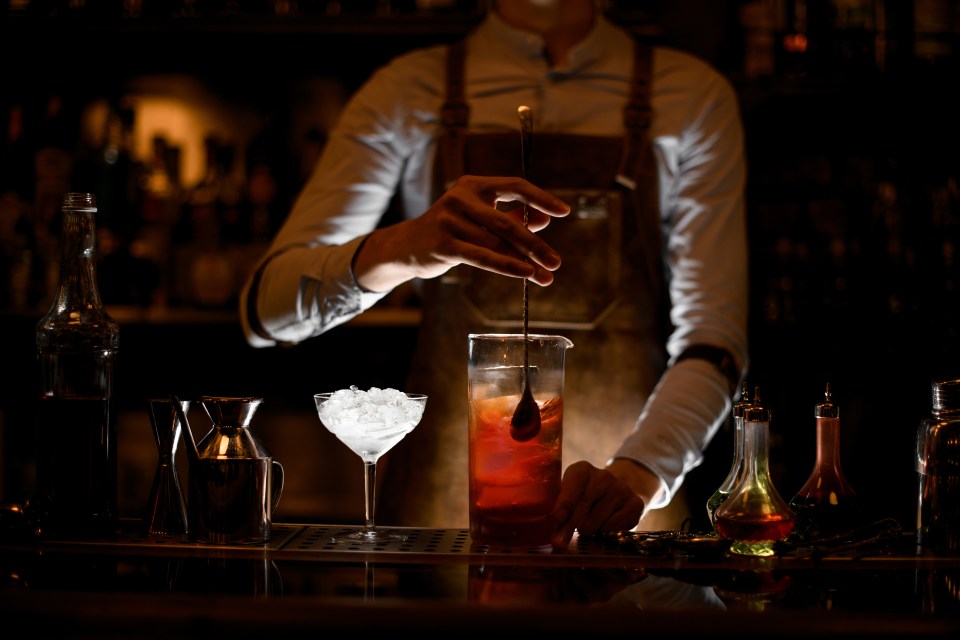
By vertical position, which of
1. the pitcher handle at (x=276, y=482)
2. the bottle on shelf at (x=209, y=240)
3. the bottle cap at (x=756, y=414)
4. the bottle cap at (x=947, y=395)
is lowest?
the pitcher handle at (x=276, y=482)

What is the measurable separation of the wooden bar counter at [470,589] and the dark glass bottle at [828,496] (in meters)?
0.04

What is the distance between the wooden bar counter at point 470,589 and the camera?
764 millimetres

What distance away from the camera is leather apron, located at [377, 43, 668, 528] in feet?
5.74

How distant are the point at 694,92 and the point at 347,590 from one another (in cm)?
122

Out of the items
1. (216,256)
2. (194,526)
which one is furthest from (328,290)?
(216,256)

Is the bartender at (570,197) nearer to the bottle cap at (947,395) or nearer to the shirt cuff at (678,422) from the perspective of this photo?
the shirt cuff at (678,422)

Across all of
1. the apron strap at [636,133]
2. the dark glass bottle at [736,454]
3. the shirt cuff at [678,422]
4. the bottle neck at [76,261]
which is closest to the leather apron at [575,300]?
the apron strap at [636,133]

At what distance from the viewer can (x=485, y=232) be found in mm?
1078

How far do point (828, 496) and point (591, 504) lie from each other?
26cm

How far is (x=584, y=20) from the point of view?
6.05 ft

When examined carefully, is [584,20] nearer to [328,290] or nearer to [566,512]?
[328,290]

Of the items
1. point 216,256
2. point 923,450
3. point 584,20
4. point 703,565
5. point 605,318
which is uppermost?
point 584,20

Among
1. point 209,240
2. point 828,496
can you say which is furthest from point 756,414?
point 209,240

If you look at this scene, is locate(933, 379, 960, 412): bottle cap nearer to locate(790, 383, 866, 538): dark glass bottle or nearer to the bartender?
locate(790, 383, 866, 538): dark glass bottle
